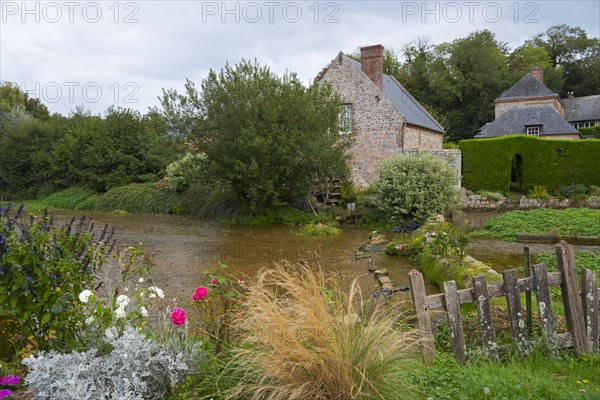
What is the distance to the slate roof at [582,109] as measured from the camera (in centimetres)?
4128

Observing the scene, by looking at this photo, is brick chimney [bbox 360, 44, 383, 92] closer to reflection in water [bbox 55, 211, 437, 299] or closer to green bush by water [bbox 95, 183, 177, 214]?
reflection in water [bbox 55, 211, 437, 299]

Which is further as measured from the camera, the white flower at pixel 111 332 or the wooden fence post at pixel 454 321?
the wooden fence post at pixel 454 321

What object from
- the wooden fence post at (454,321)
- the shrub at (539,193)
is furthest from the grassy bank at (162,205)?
the wooden fence post at (454,321)

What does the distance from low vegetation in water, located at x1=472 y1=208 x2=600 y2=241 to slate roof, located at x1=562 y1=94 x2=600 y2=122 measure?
108ft

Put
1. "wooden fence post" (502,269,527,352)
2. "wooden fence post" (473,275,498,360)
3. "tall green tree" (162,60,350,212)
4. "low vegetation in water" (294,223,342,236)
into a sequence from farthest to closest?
"tall green tree" (162,60,350,212)
"low vegetation in water" (294,223,342,236)
"wooden fence post" (502,269,527,352)
"wooden fence post" (473,275,498,360)

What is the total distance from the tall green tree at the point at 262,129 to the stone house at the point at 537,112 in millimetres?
18422

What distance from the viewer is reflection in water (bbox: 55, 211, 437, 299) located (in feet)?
28.7

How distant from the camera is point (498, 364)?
12.6 feet

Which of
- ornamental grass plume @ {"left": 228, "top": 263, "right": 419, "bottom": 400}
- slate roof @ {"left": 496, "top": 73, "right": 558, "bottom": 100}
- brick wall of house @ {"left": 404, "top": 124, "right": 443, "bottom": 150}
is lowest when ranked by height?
ornamental grass plume @ {"left": 228, "top": 263, "right": 419, "bottom": 400}

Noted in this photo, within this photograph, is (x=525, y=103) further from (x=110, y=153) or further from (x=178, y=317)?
(x=178, y=317)

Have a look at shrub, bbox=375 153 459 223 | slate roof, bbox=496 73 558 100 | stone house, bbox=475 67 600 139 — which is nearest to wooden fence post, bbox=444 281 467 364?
shrub, bbox=375 153 459 223

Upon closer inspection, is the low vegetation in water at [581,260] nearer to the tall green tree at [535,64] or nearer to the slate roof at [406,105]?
the slate roof at [406,105]

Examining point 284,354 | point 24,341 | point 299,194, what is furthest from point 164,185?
point 284,354

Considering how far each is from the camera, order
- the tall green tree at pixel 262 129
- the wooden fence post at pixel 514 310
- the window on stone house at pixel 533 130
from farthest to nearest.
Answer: the window on stone house at pixel 533 130, the tall green tree at pixel 262 129, the wooden fence post at pixel 514 310
